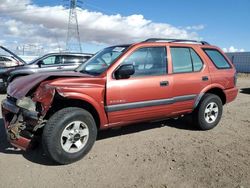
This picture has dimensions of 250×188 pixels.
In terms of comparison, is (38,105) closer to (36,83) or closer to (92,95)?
(36,83)

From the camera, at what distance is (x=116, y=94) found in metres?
4.95

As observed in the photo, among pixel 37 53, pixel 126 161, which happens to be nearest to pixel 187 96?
pixel 126 161

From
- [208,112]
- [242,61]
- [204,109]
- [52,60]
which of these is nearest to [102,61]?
[204,109]

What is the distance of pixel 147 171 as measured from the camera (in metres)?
4.30

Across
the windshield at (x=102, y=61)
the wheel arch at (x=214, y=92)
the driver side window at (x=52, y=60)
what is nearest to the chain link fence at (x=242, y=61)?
the driver side window at (x=52, y=60)

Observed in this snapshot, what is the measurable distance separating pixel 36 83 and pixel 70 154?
3.69ft

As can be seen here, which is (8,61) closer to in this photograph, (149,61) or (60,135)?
(149,61)

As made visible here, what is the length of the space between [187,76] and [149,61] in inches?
35.4

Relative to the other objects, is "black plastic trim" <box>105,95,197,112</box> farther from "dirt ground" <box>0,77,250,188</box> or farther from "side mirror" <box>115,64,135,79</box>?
"dirt ground" <box>0,77,250,188</box>

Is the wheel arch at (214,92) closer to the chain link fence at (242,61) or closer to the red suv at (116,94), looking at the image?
the red suv at (116,94)

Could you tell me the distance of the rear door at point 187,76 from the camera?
19.1 feet

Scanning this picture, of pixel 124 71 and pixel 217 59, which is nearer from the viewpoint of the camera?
pixel 124 71

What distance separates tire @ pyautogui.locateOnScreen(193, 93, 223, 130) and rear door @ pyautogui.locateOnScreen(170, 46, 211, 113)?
0.22 meters

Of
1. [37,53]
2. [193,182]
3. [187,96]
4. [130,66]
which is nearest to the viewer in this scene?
[193,182]
